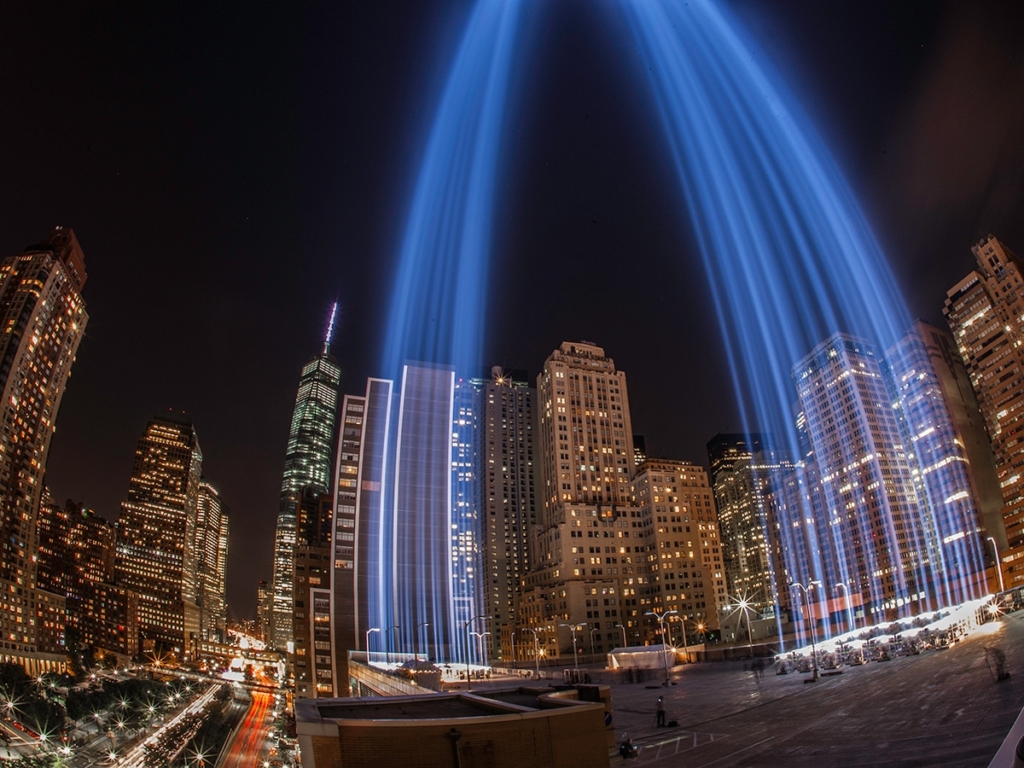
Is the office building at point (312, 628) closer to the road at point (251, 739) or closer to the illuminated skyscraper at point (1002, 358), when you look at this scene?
the road at point (251, 739)

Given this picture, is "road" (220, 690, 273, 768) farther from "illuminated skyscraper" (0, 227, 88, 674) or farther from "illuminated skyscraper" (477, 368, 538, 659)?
"illuminated skyscraper" (477, 368, 538, 659)

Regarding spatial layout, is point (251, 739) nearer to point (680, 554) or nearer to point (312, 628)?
point (312, 628)

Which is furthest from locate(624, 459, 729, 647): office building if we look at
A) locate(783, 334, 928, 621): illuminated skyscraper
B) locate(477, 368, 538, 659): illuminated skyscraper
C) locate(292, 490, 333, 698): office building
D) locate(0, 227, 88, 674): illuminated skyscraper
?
locate(0, 227, 88, 674): illuminated skyscraper

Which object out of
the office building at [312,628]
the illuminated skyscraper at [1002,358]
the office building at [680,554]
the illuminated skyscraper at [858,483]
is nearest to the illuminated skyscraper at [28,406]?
the office building at [312,628]

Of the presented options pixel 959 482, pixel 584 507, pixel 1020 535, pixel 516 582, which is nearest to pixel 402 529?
pixel 584 507

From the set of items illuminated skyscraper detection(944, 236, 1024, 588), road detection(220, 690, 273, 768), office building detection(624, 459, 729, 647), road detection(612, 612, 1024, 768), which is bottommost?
road detection(220, 690, 273, 768)
